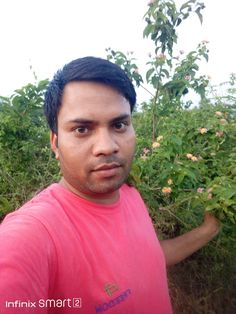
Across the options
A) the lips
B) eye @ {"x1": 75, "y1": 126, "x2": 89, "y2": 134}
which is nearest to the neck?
the lips

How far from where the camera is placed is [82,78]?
1127mm

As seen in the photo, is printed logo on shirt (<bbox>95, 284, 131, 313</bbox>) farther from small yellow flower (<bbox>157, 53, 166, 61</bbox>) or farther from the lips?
small yellow flower (<bbox>157, 53, 166, 61</bbox>)

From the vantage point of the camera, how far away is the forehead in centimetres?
111

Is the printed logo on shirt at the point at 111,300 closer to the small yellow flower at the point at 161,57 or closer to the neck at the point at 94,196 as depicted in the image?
the neck at the point at 94,196

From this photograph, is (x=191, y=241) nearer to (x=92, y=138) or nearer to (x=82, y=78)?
(x=92, y=138)

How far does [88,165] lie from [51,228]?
0.26 metres

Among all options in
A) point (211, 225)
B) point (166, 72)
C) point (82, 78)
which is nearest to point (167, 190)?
point (211, 225)

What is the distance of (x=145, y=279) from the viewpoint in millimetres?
1149

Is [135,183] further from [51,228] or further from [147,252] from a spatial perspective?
[51,228]

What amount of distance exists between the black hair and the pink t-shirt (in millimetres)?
294

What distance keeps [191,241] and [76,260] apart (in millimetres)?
924

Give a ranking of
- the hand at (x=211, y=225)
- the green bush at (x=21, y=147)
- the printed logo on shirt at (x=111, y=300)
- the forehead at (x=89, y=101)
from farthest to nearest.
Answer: the green bush at (x=21, y=147) < the hand at (x=211, y=225) < the forehead at (x=89, y=101) < the printed logo on shirt at (x=111, y=300)

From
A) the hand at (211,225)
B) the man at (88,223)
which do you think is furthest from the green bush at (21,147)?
the man at (88,223)

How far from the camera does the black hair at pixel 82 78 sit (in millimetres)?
1132
